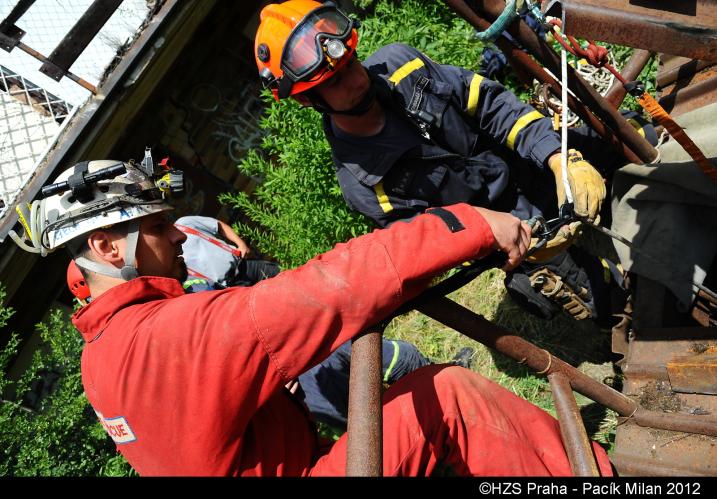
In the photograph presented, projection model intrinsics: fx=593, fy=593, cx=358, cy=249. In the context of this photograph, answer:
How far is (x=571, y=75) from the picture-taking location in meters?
2.97

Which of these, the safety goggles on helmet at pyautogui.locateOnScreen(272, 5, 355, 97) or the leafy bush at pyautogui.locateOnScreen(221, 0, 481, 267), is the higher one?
the safety goggles on helmet at pyautogui.locateOnScreen(272, 5, 355, 97)

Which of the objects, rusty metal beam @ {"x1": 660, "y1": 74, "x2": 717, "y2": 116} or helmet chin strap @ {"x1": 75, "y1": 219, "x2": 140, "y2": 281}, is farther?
rusty metal beam @ {"x1": 660, "y1": 74, "x2": 717, "y2": 116}

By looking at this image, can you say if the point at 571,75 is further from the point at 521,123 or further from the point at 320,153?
the point at 320,153

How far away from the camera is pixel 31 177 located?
17.4ft

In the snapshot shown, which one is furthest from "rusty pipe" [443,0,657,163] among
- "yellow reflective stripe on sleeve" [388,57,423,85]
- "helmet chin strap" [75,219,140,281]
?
"helmet chin strap" [75,219,140,281]

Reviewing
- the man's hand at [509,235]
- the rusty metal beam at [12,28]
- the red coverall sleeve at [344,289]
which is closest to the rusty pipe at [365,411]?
the red coverall sleeve at [344,289]

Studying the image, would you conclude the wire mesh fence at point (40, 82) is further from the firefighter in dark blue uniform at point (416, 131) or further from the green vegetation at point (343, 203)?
the firefighter in dark blue uniform at point (416, 131)

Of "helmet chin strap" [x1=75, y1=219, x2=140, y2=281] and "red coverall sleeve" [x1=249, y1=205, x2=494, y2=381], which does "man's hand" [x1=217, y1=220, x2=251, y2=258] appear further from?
"red coverall sleeve" [x1=249, y1=205, x2=494, y2=381]

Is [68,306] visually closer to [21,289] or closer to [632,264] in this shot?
[21,289]

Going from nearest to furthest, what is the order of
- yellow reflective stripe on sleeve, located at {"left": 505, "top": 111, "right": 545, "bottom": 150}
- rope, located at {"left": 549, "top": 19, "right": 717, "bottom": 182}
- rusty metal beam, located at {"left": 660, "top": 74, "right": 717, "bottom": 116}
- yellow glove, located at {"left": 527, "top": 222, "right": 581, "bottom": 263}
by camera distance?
rope, located at {"left": 549, "top": 19, "right": 717, "bottom": 182}, yellow glove, located at {"left": 527, "top": 222, "right": 581, "bottom": 263}, rusty metal beam, located at {"left": 660, "top": 74, "right": 717, "bottom": 116}, yellow reflective stripe on sleeve, located at {"left": 505, "top": 111, "right": 545, "bottom": 150}

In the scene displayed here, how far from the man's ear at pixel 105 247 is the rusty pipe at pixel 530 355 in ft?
4.81

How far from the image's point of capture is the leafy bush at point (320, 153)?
5.16 meters

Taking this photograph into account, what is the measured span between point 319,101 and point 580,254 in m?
2.08

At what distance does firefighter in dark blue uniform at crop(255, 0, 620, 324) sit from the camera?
3.30 metres
